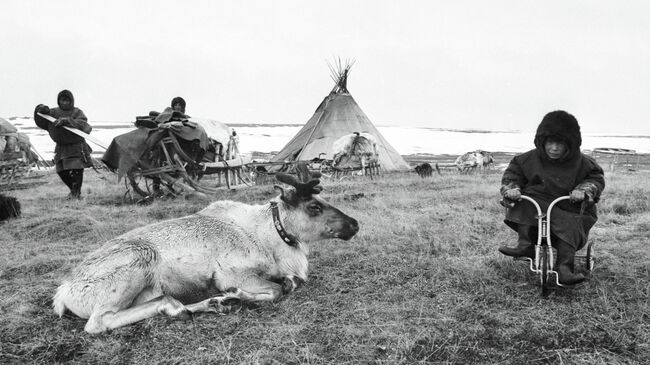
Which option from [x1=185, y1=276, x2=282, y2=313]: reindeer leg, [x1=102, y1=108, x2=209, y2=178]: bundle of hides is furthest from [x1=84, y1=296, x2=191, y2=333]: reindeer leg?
[x1=102, y1=108, x2=209, y2=178]: bundle of hides

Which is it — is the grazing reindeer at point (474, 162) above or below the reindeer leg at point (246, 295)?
above

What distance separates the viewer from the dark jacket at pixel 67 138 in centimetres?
1057

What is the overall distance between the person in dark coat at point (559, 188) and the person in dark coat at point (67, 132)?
9.73 meters

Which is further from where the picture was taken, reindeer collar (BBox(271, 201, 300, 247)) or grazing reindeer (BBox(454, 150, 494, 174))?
grazing reindeer (BBox(454, 150, 494, 174))

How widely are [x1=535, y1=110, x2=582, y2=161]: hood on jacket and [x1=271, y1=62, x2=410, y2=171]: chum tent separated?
51.7 ft

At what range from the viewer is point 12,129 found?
1845 centimetres

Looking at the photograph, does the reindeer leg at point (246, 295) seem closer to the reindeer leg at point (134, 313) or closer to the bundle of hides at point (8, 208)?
the reindeer leg at point (134, 313)

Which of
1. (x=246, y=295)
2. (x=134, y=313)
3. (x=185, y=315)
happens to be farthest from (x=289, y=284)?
(x=134, y=313)

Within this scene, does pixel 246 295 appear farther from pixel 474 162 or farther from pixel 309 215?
pixel 474 162

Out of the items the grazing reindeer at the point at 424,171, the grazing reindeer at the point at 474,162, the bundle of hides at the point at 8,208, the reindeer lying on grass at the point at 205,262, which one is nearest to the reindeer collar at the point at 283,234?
the reindeer lying on grass at the point at 205,262

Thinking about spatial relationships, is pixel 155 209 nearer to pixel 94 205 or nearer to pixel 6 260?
pixel 94 205

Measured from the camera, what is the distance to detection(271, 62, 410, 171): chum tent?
2130 centimetres

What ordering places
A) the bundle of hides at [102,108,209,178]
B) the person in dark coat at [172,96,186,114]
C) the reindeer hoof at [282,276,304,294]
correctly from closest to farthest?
the reindeer hoof at [282,276,304,294]
the bundle of hides at [102,108,209,178]
the person in dark coat at [172,96,186,114]

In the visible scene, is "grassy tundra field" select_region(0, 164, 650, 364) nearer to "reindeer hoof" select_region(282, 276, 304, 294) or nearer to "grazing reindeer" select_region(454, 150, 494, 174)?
"reindeer hoof" select_region(282, 276, 304, 294)
